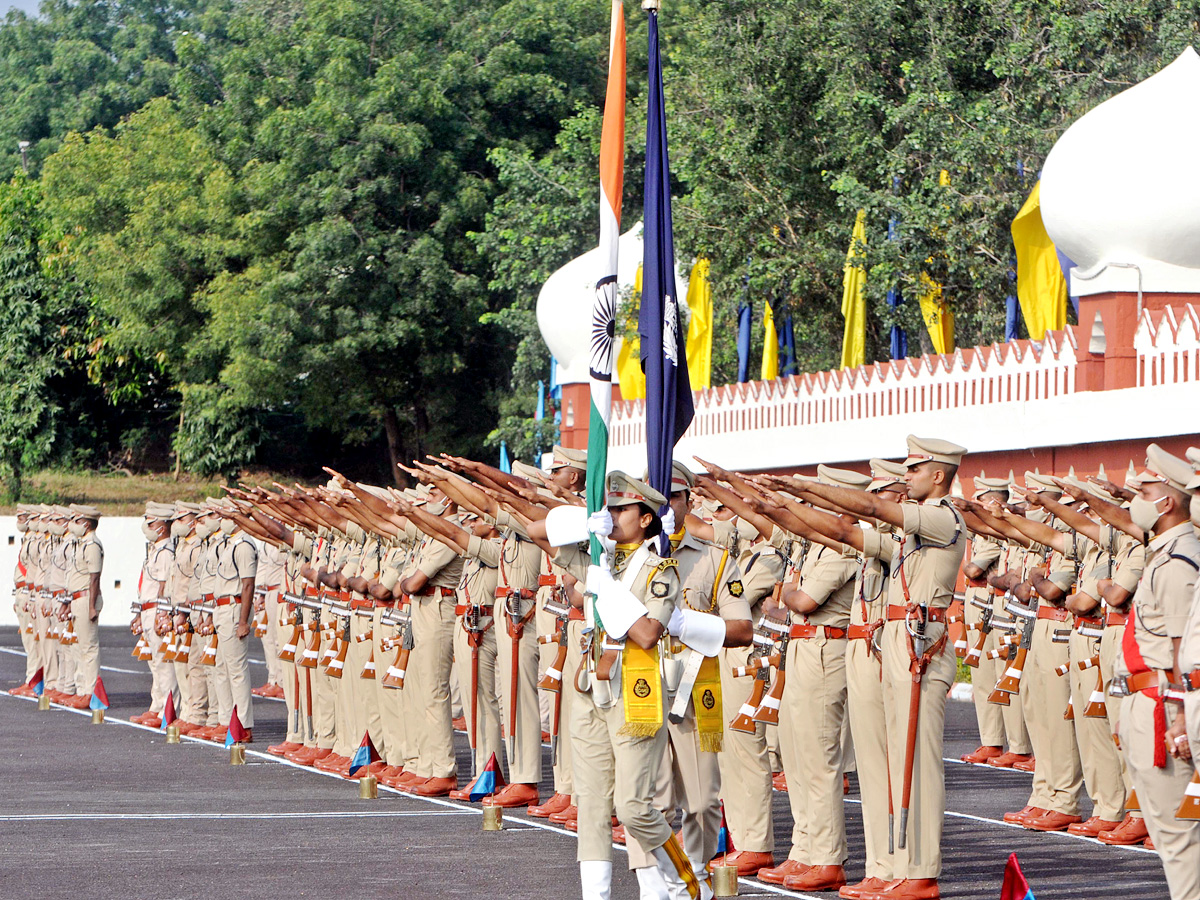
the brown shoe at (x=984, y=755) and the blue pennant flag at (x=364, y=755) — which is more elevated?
the blue pennant flag at (x=364, y=755)

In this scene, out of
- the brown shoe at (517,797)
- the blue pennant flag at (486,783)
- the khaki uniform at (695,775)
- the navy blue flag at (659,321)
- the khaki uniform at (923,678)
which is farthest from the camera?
the blue pennant flag at (486,783)

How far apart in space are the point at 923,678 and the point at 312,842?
3562 mm

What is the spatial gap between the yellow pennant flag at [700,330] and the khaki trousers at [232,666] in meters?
14.3

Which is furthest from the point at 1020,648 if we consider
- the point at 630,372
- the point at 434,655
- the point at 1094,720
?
the point at 630,372

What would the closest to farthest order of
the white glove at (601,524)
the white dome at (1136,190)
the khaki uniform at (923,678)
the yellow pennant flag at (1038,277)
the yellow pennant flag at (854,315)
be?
the white glove at (601,524)
the khaki uniform at (923,678)
the white dome at (1136,190)
the yellow pennant flag at (1038,277)
the yellow pennant flag at (854,315)

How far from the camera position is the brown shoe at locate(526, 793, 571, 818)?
11.2m

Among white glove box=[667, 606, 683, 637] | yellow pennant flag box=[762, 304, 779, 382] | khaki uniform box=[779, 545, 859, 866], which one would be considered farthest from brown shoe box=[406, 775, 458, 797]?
yellow pennant flag box=[762, 304, 779, 382]

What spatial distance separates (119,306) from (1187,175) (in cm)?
2673

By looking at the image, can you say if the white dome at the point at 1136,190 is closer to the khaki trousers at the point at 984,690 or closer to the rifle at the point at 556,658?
the khaki trousers at the point at 984,690

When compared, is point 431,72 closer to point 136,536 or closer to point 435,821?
point 136,536

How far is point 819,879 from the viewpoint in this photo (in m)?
8.95

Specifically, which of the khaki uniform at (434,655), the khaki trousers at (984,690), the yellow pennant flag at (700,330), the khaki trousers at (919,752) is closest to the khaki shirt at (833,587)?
the khaki trousers at (919,752)

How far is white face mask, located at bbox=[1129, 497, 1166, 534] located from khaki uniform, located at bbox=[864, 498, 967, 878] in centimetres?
91

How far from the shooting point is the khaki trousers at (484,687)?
39.6 ft
